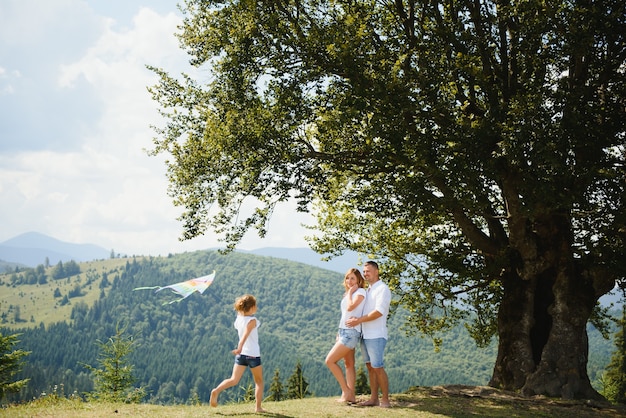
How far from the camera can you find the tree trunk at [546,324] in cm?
1678

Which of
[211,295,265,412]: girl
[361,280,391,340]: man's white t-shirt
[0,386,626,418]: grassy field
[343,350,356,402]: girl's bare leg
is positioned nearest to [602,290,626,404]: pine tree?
[0,386,626,418]: grassy field

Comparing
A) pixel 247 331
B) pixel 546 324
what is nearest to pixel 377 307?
pixel 247 331

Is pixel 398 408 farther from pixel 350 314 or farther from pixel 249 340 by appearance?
pixel 249 340

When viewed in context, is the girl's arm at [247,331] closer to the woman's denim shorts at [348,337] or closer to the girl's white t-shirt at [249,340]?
the girl's white t-shirt at [249,340]

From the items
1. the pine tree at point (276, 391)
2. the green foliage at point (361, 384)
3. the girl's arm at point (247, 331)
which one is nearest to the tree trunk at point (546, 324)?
the girl's arm at point (247, 331)

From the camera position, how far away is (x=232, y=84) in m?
16.1

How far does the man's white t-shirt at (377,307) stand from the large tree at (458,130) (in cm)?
475

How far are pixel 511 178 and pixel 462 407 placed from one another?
6.97 metres

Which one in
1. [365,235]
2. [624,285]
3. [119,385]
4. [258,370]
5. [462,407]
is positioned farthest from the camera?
[119,385]

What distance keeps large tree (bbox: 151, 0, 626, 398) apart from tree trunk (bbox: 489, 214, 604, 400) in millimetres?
44

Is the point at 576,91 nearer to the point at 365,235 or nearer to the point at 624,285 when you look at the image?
the point at 624,285

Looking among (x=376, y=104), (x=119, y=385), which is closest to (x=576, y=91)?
(x=376, y=104)

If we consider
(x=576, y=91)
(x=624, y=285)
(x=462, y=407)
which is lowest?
(x=462, y=407)

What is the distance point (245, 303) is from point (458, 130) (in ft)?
25.8
